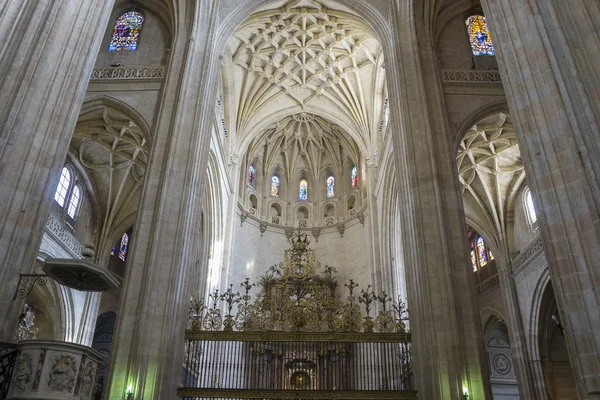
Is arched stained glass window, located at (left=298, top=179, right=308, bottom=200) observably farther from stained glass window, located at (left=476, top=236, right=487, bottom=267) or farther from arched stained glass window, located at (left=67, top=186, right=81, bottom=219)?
arched stained glass window, located at (left=67, top=186, right=81, bottom=219)

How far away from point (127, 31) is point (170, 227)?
9.39m

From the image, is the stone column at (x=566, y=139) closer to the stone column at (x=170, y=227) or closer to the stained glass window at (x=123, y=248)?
the stone column at (x=170, y=227)

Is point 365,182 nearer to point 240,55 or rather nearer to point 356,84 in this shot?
point 356,84

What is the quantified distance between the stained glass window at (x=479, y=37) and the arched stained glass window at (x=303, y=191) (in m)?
15.5

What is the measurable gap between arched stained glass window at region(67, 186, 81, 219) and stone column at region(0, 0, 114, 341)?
40.9 ft

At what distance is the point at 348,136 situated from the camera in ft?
98.1

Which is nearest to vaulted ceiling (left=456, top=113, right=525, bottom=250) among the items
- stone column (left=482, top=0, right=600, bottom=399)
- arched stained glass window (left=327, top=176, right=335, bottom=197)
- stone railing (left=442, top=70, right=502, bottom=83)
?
stone railing (left=442, top=70, right=502, bottom=83)

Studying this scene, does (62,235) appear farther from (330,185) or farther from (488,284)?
(488,284)

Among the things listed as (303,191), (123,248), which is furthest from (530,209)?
(123,248)

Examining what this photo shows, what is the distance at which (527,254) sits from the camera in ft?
66.2

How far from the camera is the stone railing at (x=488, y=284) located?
23625 mm

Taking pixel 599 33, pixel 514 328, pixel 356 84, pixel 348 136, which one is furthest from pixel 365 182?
pixel 599 33

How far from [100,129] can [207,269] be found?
8.32m

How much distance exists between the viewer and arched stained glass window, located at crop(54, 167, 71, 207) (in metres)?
19.7
